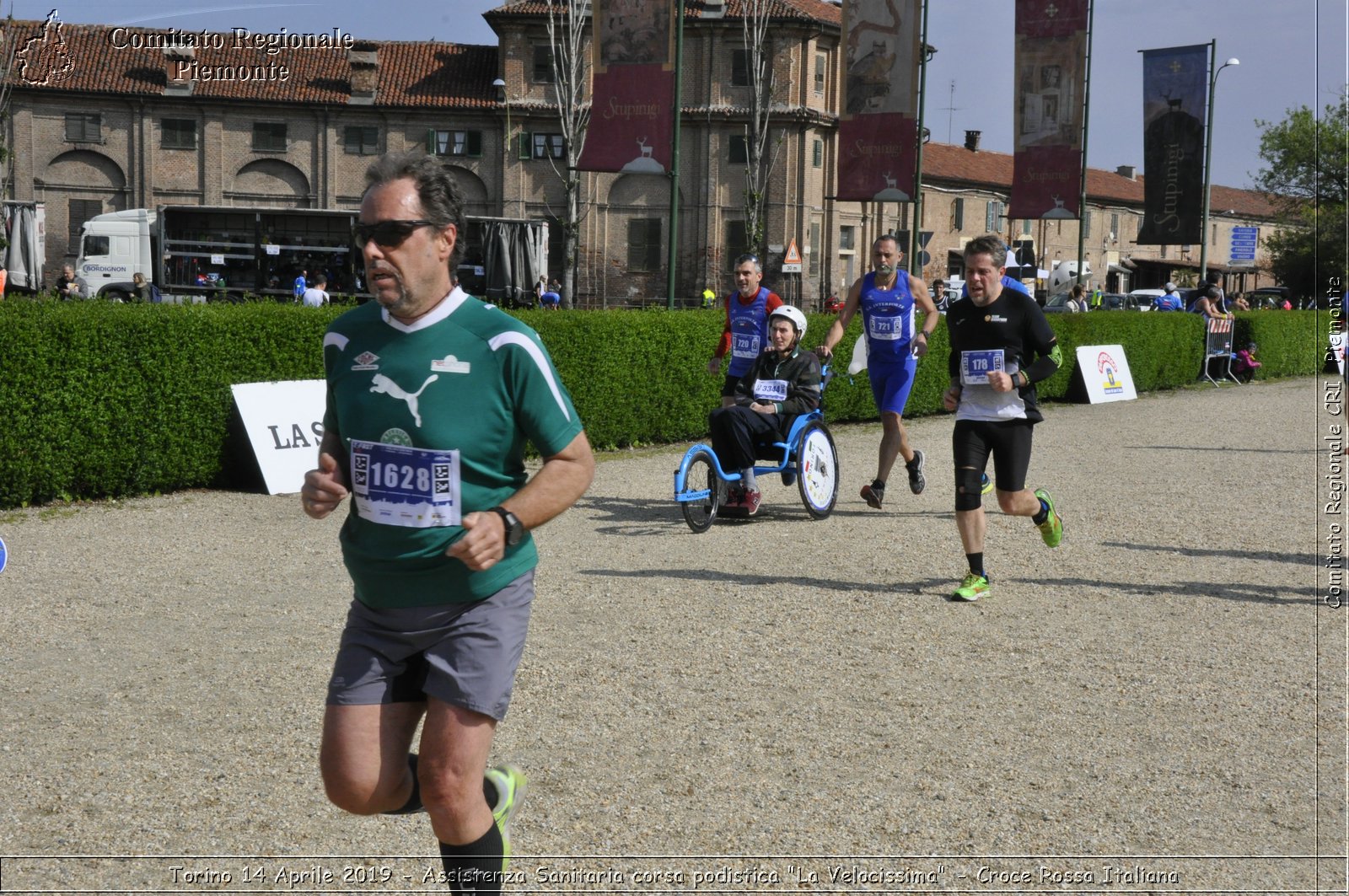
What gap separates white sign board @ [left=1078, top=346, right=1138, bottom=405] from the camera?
936 inches

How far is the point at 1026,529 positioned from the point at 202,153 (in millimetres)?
55047

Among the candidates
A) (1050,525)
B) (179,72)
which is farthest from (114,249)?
(1050,525)

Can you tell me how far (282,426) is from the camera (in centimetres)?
1191

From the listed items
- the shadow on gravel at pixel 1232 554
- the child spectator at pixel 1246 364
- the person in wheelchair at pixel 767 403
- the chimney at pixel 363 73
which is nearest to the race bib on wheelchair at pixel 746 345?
the person in wheelchair at pixel 767 403

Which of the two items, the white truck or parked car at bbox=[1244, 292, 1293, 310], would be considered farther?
parked car at bbox=[1244, 292, 1293, 310]

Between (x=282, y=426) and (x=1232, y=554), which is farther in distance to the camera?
(x=282, y=426)

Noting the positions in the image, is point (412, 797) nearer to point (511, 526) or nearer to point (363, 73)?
point (511, 526)

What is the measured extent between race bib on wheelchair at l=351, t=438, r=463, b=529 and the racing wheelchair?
672cm

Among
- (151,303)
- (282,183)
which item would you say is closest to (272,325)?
(151,303)

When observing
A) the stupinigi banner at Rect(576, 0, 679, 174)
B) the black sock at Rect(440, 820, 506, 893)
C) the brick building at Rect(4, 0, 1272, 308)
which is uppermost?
the brick building at Rect(4, 0, 1272, 308)

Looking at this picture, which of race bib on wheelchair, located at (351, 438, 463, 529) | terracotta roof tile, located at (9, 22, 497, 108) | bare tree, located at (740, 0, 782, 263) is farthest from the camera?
terracotta roof tile, located at (9, 22, 497, 108)

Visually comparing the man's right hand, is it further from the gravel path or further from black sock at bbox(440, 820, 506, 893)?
the gravel path

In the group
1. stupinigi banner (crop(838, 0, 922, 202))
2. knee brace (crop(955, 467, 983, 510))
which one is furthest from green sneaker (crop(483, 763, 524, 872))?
stupinigi banner (crop(838, 0, 922, 202))

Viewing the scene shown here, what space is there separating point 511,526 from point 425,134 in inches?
2387
